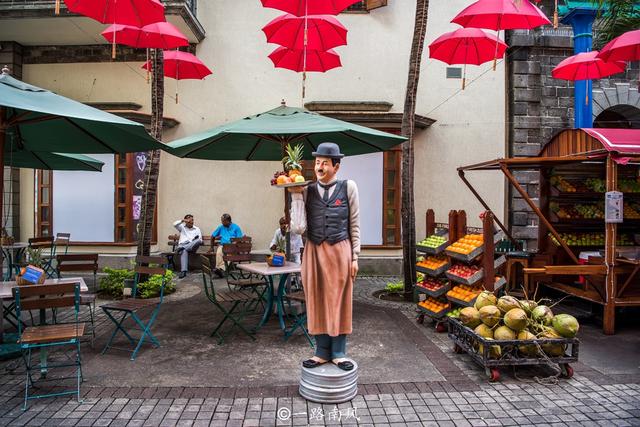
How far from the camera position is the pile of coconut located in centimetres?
449

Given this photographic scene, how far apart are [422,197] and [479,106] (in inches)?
100

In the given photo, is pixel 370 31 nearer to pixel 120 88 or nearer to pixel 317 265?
pixel 120 88

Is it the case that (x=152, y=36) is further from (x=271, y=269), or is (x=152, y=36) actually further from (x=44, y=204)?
(x=44, y=204)

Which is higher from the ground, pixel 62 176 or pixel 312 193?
pixel 62 176

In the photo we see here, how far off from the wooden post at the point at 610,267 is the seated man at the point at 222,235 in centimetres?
697

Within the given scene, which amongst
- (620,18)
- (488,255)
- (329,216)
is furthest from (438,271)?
(620,18)

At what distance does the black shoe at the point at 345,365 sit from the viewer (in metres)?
4.04

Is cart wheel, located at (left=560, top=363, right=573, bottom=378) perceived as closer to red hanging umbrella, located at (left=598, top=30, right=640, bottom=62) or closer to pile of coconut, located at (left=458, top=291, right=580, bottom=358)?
pile of coconut, located at (left=458, top=291, right=580, bottom=358)

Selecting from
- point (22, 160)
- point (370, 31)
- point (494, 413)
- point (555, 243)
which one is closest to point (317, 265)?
point (494, 413)

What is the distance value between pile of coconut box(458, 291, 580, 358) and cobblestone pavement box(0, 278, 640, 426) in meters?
0.31

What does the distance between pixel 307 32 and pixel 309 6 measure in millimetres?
703

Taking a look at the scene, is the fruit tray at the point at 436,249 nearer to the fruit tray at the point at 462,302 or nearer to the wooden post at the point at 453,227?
the wooden post at the point at 453,227

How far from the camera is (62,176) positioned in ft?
35.0

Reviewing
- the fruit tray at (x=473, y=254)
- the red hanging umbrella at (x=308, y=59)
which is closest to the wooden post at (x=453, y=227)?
the fruit tray at (x=473, y=254)
